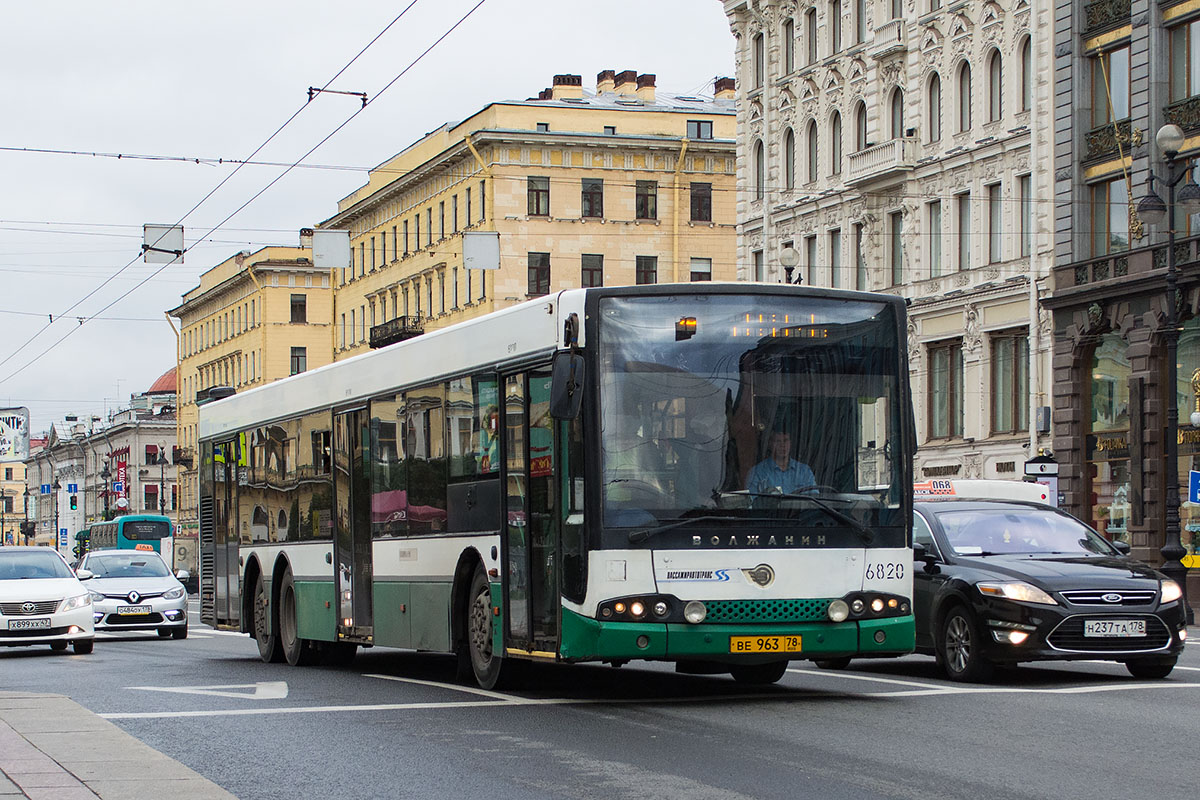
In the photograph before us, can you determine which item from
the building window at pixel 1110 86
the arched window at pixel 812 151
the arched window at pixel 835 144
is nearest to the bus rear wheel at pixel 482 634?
the building window at pixel 1110 86

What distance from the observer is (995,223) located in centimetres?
4644

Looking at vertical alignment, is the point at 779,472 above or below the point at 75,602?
above

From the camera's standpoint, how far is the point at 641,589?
13.3m

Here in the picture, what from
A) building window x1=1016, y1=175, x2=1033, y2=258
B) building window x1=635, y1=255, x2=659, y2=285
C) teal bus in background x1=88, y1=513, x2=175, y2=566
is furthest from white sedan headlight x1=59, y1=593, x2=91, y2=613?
building window x1=635, y1=255, x2=659, y2=285

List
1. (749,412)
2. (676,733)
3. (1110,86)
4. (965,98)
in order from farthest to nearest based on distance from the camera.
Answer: (965,98) → (1110,86) → (749,412) → (676,733)

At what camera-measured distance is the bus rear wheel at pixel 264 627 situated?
21562mm

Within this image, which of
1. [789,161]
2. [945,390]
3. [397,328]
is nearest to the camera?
[945,390]

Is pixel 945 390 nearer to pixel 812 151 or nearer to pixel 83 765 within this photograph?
pixel 812 151

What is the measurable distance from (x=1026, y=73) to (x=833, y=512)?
3347 cm

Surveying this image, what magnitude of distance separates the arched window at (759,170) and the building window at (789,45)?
259cm

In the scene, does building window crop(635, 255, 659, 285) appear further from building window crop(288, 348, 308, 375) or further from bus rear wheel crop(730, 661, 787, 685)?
bus rear wheel crop(730, 661, 787, 685)

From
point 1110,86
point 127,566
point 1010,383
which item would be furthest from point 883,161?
point 127,566

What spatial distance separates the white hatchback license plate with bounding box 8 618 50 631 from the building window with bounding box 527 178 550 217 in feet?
166

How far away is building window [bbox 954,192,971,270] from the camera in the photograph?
4750 cm
